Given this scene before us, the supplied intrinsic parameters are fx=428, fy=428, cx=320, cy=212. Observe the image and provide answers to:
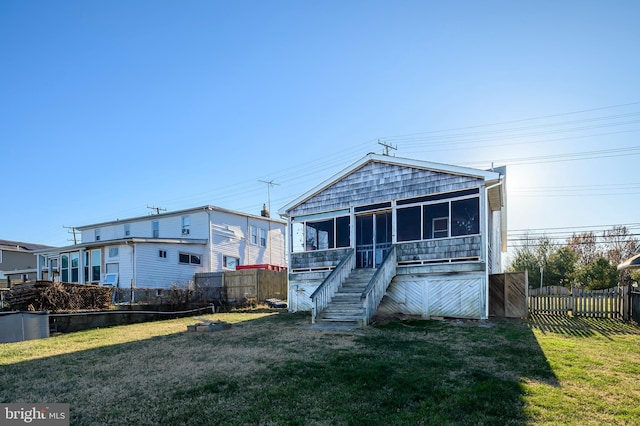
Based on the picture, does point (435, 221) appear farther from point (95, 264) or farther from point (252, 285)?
point (95, 264)

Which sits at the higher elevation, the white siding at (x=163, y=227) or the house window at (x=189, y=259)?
the white siding at (x=163, y=227)

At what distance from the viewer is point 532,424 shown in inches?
185

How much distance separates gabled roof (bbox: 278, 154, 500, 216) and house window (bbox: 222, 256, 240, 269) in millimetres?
12596

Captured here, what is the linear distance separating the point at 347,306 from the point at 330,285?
1230mm

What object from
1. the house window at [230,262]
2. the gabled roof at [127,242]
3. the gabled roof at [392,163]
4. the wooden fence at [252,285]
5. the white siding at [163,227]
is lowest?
the wooden fence at [252,285]

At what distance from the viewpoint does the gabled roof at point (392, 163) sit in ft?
46.0

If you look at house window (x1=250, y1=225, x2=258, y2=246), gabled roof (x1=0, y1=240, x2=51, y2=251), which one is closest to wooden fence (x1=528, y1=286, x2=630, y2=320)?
house window (x1=250, y1=225, x2=258, y2=246)

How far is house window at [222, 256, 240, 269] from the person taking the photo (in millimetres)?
29973

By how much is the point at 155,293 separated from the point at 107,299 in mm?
3367

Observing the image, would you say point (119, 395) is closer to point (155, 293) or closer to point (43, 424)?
point (43, 424)

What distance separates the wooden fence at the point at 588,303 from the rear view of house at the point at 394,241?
3.05 meters

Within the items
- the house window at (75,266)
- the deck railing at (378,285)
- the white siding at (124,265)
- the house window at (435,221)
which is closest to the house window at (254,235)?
the white siding at (124,265)

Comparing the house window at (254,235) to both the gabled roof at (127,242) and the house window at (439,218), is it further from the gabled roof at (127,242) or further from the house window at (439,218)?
the house window at (439,218)

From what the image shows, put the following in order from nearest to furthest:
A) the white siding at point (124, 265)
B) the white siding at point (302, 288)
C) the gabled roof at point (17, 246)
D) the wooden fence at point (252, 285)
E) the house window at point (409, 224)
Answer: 1. the house window at point (409, 224)
2. the white siding at point (302, 288)
3. the wooden fence at point (252, 285)
4. the white siding at point (124, 265)
5. the gabled roof at point (17, 246)
